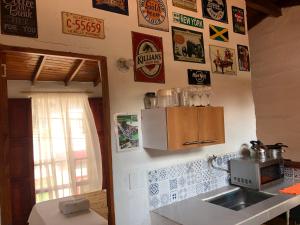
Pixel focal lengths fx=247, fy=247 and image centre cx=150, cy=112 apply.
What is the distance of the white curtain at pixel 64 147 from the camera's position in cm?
118

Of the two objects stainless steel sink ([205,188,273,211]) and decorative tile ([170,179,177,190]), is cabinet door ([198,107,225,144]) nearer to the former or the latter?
decorative tile ([170,179,177,190])

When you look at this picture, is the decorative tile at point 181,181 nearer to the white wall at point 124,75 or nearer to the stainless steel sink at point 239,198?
the white wall at point 124,75

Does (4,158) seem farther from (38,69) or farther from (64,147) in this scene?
(38,69)

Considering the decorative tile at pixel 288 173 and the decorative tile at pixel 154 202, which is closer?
the decorative tile at pixel 154 202

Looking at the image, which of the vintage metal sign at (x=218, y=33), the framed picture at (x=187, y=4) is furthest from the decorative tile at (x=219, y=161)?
the framed picture at (x=187, y=4)

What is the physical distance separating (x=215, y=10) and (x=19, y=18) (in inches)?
59.9

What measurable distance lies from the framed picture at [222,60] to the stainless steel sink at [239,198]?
3.21 feet

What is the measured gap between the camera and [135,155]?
5.07 ft

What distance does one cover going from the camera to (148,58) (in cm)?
162

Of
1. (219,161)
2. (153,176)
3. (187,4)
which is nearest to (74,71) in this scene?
(153,176)

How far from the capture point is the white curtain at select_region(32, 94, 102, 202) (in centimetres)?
118

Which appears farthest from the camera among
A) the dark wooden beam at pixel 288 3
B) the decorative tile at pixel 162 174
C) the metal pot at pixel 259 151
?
the dark wooden beam at pixel 288 3

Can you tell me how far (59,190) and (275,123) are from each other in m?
3.20

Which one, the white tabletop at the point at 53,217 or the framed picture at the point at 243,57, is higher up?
Answer: the framed picture at the point at 243,57
